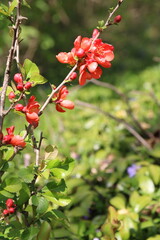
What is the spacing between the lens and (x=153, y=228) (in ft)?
6.05

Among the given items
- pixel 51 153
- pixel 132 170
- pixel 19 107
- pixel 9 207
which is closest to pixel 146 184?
pixel 132 170

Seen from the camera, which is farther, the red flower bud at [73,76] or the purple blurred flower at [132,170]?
the purple blurred flower at [132,170]

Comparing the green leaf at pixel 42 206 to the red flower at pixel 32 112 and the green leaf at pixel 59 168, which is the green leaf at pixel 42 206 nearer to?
the green leaf at pixel 59 168

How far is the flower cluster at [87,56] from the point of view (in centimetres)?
116

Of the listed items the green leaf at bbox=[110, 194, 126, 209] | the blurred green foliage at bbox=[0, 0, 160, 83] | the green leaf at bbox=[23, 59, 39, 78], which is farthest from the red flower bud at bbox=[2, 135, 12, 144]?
the blurred green foliage at bbox=[0, 0, 160, 83]

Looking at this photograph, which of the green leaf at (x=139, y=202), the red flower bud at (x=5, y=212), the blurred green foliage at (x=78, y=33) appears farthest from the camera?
the blurred green foliage at (x=78, y=33)

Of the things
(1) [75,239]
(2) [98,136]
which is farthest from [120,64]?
(1) [75,239]

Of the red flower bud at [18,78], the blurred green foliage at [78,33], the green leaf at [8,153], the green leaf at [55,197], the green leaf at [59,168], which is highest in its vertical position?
the red flower bud at [18,78]

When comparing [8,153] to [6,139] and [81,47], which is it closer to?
[6,139]

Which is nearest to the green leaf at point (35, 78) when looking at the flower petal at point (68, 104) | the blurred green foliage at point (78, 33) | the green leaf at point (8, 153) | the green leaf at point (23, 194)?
the flower petal at point (68, 104)

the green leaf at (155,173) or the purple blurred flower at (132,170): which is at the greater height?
the green leaf at (155,173)

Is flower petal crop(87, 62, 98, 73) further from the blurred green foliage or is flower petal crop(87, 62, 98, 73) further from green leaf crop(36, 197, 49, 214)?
the blurred green foliage

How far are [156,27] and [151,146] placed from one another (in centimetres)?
914

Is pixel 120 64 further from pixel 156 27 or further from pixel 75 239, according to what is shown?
pixel 75 239
